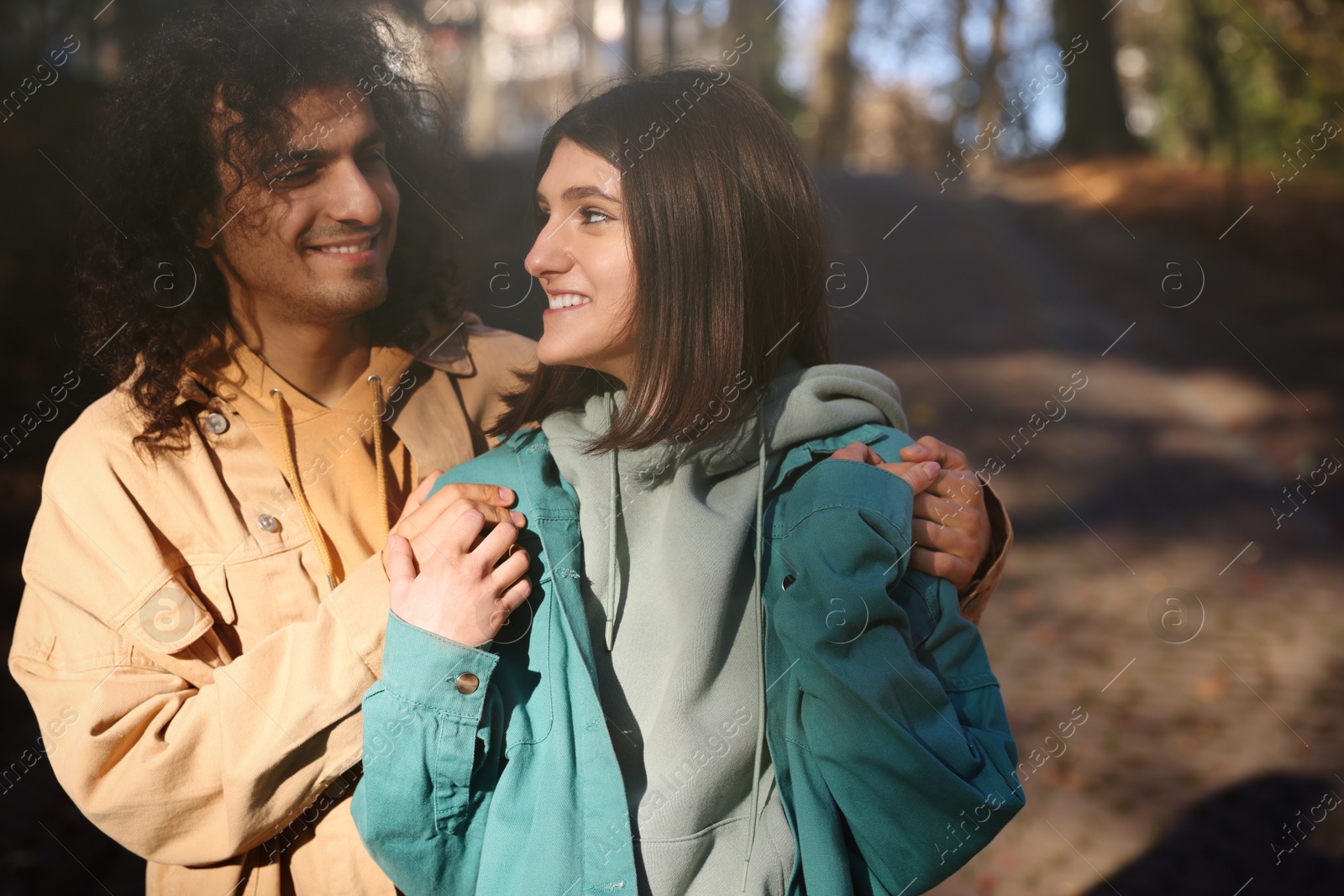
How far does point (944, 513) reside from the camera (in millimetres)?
2113

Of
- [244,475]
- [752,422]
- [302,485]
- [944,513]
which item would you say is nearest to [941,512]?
[944,513]

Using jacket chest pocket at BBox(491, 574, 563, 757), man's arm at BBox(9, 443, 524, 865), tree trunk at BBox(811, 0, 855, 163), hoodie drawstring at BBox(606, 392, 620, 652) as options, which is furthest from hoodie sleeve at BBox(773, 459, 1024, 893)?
tree trunk at BBox(811, 0, 855, 163)

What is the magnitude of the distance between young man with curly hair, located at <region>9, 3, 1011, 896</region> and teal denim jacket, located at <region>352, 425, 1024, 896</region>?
6.4 inches

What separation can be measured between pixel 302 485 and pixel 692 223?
0.95 meters

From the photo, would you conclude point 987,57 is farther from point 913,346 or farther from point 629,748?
point 629,748

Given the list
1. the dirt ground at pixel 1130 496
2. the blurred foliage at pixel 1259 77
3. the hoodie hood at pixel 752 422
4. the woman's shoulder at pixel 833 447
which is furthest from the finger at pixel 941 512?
the blurred foliage at pixel 1259 77

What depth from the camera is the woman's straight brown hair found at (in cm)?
200

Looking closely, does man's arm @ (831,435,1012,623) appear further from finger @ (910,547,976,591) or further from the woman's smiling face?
the woman's smiling face

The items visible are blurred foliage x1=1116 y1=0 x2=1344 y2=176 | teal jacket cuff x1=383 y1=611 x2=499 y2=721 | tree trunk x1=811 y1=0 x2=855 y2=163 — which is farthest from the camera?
tree trunk x1=811 y1=0 x2=855 y2=163

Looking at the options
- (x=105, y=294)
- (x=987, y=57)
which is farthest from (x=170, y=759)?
(x=987, y=57)

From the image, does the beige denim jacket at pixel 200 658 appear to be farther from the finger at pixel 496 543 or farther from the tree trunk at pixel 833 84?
the tree trunk at pixel 833 84

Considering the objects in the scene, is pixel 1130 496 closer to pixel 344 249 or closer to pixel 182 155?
pixel 344 249

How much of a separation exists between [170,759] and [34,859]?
3.45 m

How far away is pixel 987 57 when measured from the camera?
25.2m
